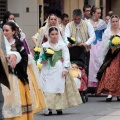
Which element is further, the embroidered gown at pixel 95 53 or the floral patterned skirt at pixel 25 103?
the embroidered gown at pixel 95 53

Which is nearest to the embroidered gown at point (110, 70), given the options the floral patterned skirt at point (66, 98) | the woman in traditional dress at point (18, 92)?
the floral patterned skirt at point (66, 98)

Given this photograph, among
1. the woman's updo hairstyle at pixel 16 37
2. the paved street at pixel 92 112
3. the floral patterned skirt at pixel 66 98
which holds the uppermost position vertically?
the woman's updo hairstyle at pixel 16 37

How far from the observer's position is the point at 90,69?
1510 cm

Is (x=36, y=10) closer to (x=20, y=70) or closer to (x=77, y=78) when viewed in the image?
(x=77, y=78)

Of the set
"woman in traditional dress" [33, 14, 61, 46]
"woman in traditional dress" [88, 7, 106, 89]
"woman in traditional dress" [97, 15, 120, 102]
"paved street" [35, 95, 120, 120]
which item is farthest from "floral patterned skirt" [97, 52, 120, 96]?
"woman in traditional dress" [33, 14, 61, 46]

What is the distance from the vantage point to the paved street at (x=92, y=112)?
35.6 feet

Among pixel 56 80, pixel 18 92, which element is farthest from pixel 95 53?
pixel 18 92

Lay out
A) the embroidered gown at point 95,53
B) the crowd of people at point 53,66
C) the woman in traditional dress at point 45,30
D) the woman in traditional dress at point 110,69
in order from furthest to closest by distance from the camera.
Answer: the embroidered gown at point 95,53, the woman in traditional dress at point 110,69, the woman in traditional dress at point 45,30, the crowd of people at point 53,66

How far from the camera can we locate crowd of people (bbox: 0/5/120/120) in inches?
348

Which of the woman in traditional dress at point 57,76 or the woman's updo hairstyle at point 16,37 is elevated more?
the woman's updo hairstyle at point 16,37

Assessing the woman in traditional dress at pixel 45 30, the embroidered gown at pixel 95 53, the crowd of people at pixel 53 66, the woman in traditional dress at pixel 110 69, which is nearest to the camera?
the crowd of people at pixel 53 66

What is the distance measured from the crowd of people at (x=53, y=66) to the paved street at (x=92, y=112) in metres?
0.21

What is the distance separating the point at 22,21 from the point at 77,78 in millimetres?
12911

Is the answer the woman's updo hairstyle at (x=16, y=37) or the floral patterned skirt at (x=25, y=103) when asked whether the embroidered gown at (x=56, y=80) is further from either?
the floral patterned skirt at (x=25, y=103)
